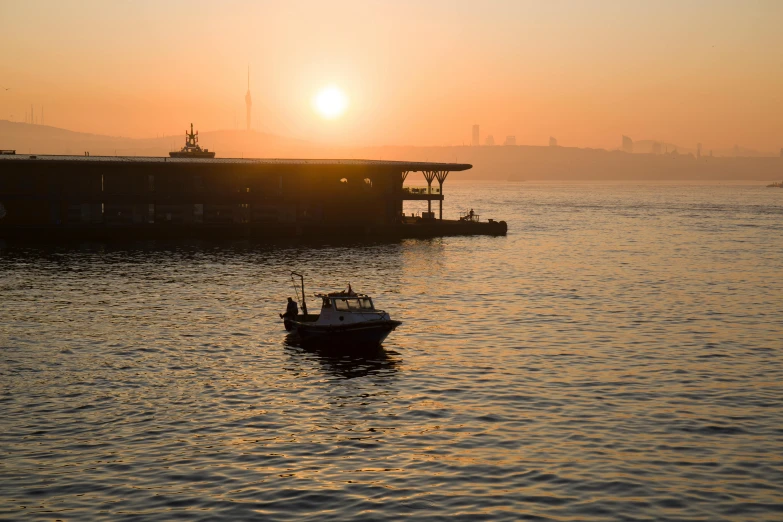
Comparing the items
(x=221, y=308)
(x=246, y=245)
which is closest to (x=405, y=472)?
(x=221, y=308)

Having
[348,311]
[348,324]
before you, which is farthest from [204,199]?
[348,324]

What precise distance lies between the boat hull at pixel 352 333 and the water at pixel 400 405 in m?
1.03

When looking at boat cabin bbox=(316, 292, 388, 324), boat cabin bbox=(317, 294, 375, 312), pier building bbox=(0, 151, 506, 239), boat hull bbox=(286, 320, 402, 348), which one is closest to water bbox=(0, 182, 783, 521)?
boat hull bbox=(286, 320, 402, 348)

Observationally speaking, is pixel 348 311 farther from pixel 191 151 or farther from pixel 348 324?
pixel 191 151

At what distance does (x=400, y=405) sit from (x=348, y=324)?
36.8ft

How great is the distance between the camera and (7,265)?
281 ft

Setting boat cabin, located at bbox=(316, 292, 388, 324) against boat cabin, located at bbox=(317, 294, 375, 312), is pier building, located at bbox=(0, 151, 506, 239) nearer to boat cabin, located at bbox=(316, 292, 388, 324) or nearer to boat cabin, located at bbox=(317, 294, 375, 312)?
boat cabin, located at bbox=(316, 292, 388, 324)

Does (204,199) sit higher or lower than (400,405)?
higher

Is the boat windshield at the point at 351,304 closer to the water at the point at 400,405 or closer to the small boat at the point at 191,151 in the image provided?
the water at the point at 400,405

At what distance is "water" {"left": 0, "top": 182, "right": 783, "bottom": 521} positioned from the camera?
84.3 feet

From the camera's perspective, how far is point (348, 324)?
1838 inches

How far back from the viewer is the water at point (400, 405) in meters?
25.7

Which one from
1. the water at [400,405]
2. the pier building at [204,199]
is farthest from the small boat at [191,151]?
the water at [400,405]

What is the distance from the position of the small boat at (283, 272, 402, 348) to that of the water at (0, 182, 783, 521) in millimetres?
1219
